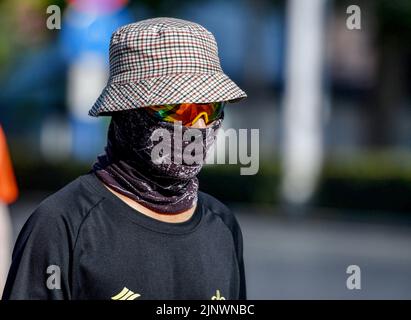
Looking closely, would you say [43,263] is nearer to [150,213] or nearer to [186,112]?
[150,213]

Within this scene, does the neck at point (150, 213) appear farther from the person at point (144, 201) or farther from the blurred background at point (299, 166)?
the blurred background at point (299, 166)

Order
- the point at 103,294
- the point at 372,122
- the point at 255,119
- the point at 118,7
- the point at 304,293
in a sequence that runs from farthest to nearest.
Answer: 1. the point at 255,119
2. the point at 372,122
3. the point at 118,7
4. the point at 304,293
5. the point at 103,294

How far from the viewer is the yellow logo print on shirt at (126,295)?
268cm

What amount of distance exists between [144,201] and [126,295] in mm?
263

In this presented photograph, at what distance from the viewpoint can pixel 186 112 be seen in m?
2.91

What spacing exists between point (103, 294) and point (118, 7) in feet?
40.7

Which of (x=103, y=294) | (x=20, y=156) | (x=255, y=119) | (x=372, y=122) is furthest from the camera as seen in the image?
(x=255, y=119)

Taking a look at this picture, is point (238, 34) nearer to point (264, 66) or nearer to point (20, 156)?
point (264, 66)

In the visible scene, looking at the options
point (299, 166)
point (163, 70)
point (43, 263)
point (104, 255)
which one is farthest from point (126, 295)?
point (299, 166)

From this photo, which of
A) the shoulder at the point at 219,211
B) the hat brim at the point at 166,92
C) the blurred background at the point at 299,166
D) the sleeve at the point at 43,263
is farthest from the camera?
the blurred background at the point at 299,166

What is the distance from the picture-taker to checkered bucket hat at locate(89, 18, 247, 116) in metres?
2.81

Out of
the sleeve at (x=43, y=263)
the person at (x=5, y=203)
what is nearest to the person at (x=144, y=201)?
the sleeve at (x=43, y=263)

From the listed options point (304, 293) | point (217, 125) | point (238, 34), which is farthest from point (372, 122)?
point (217, 125)

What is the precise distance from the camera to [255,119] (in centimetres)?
3272
